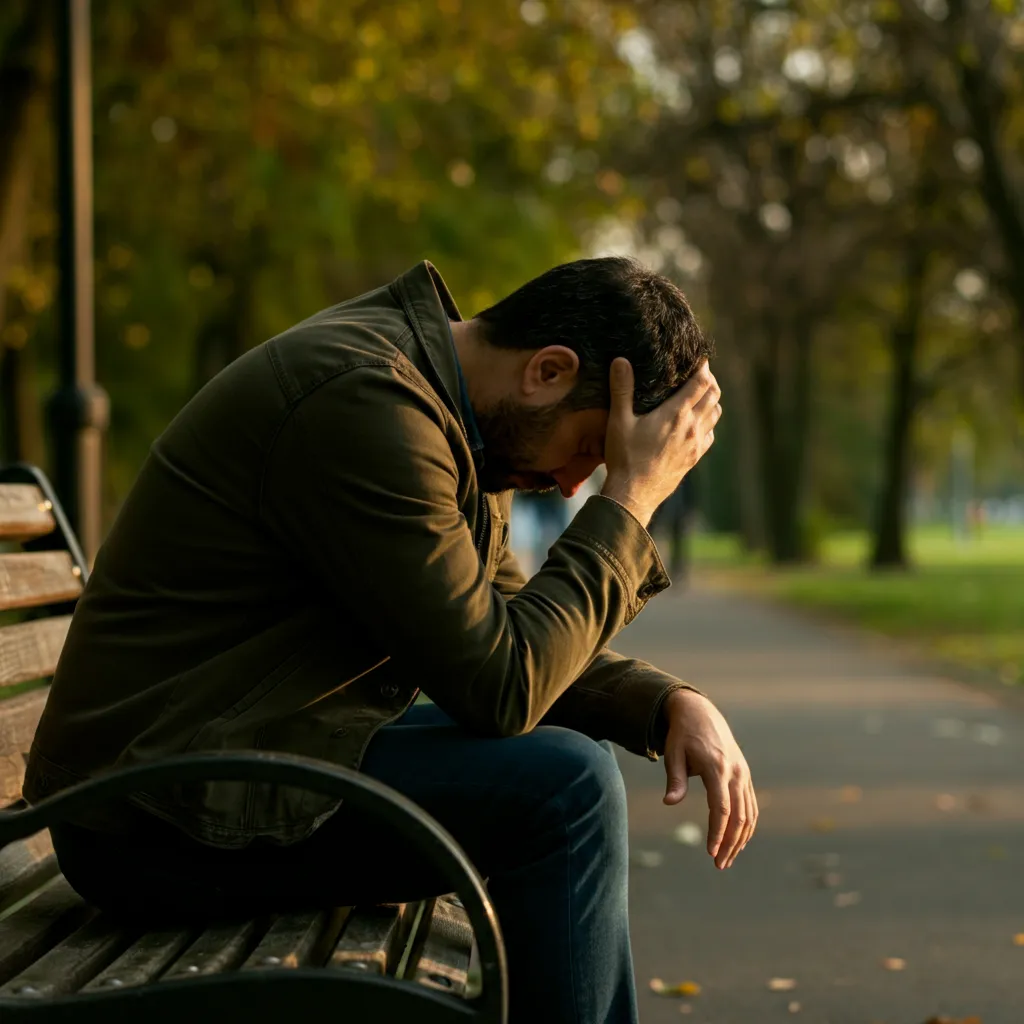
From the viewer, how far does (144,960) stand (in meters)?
2.56

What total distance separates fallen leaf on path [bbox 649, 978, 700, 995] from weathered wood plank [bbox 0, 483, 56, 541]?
1848 millimetres

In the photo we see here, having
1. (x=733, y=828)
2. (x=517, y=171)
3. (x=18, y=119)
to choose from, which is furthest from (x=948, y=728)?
(x=517, y=171)

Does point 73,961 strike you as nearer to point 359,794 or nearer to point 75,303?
point 359,794

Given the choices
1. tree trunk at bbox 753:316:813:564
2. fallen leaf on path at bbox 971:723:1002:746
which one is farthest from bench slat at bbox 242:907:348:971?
tree trunk at bbox 753:316:813:564

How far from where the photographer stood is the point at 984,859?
6230 millimetres

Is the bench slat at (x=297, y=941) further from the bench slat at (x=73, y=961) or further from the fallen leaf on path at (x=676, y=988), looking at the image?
the fallen leaf on path at (x=676, y=988)

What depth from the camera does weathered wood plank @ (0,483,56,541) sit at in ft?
12.3

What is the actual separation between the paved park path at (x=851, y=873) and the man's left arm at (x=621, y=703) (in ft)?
4.23

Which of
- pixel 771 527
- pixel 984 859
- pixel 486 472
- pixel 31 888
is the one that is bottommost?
pixel 771 527

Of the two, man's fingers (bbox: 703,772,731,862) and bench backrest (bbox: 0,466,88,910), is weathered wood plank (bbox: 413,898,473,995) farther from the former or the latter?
bench backrest (bbox: 0,466,88,910)

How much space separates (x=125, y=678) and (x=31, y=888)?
27.2 inches

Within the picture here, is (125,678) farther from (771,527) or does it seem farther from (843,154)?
(771,527)

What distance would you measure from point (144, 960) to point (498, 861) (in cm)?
51

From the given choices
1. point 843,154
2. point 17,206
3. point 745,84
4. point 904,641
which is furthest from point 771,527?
point 17,206
